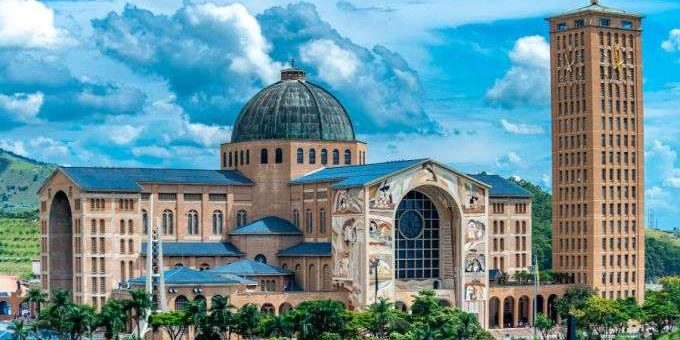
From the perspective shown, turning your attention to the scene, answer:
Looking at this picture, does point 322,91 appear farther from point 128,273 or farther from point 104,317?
point 104,317

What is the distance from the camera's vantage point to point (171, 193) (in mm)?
117375

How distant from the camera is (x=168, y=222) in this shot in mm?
117375

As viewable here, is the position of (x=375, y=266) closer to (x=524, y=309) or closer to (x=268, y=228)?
(x=268, y=228)

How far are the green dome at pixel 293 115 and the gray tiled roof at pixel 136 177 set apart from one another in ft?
14.2

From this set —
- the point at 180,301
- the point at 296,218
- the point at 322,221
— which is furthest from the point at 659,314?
the point at 180,301

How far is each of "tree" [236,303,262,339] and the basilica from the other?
10.4 metres

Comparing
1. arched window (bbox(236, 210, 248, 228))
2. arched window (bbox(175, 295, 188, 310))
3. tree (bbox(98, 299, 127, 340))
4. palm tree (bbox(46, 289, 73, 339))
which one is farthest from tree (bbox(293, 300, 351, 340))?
arched window (bbox(236, 210, 248, 228))

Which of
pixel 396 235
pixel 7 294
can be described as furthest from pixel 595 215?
pixel 7 294

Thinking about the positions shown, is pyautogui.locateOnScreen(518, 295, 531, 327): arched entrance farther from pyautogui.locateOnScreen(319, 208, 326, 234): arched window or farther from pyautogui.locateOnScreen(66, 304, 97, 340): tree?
pyautogui.locateOnScreen(66, 304, 97, 340): tree

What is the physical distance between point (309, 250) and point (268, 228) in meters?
4.93

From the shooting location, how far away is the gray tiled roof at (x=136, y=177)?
367 feet

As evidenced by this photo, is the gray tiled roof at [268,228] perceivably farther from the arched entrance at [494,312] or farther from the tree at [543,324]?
the tree at [543,324]

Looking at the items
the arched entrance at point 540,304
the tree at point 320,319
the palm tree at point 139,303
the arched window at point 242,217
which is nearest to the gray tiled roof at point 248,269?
the arched window at point 242,217

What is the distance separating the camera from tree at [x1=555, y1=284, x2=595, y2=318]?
384ft
